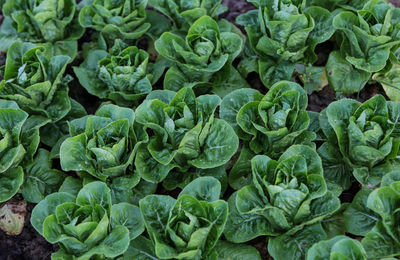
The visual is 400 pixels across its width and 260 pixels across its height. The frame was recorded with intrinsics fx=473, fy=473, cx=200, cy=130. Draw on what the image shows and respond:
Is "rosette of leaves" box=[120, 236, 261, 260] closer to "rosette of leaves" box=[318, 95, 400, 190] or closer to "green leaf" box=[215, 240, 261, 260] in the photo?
"green leaf" box=[215, 240, 261, 260]

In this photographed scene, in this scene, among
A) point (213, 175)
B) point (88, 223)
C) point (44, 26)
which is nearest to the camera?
point (88, 223)

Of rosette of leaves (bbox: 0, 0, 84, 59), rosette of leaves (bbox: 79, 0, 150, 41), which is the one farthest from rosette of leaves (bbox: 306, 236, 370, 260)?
rosette of leaves (bbox: 0, 0, 84, 59)

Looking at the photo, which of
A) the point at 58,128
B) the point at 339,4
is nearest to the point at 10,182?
the point at 58,128

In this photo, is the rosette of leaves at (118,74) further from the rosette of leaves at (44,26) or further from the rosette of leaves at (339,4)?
the rosette of leaves at (339,4)

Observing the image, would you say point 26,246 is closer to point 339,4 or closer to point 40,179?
point 40,179

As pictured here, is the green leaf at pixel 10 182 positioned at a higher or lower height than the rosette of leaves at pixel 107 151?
lower

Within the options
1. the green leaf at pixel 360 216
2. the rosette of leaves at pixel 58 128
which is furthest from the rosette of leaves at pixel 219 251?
the rosette of leaves at pixel 58 128
